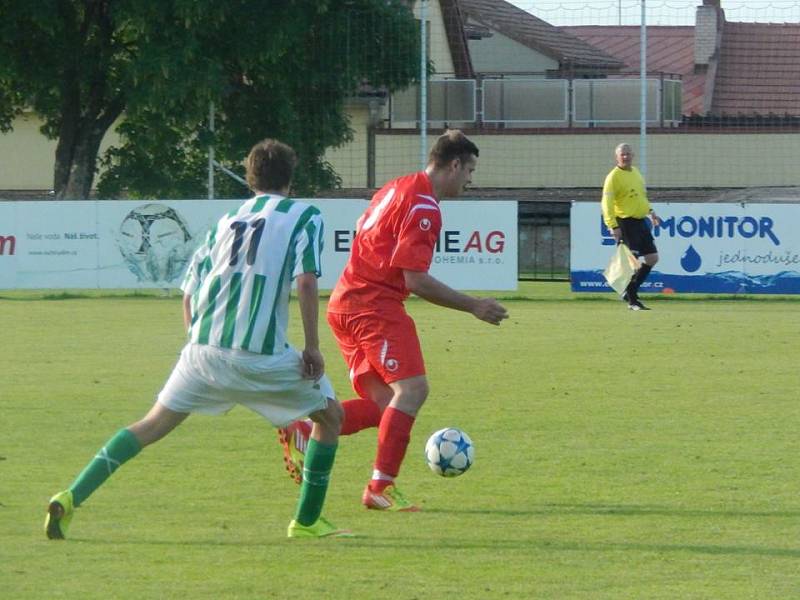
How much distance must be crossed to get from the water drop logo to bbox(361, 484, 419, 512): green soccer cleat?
14.2 m

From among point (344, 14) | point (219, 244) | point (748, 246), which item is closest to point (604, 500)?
point (219, 244)

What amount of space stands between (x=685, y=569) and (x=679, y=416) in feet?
13.8

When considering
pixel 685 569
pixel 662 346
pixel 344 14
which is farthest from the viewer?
pixel 344 14

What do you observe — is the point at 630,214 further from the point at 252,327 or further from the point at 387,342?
the point at 252,327

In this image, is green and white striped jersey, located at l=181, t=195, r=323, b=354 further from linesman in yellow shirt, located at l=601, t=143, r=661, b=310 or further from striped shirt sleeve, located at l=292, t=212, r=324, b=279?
linesman in yellow shirt, located at l=601, t=143, r=661, b=310

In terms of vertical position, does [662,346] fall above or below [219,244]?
below

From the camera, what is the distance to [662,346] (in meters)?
14.6

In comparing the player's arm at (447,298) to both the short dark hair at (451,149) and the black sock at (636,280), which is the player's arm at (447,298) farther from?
the black sock at (636,280)

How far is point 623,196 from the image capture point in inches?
742

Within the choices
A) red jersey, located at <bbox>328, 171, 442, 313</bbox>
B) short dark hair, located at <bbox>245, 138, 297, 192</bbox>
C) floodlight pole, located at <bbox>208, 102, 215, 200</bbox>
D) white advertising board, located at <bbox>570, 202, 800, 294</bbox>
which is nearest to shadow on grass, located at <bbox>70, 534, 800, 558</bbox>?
red jersey, located at <bbox>328, 171, 442, 313</bbox>

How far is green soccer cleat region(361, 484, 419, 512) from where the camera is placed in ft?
23.4

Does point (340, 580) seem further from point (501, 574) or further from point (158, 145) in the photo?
point (158, 145)

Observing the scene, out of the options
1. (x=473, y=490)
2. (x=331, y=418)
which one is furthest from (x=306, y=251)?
(x=473, y=490)

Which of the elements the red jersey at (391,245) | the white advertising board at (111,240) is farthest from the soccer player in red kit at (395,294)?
the white advertising board at (111,240)
